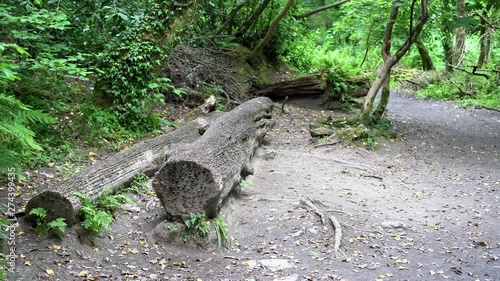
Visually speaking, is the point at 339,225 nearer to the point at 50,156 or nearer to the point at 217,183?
the point at 217,183

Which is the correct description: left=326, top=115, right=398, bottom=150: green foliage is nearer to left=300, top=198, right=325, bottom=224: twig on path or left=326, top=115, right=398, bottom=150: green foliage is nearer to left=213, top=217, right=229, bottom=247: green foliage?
left=300, top=198, right=325, bottom=224: twig on path

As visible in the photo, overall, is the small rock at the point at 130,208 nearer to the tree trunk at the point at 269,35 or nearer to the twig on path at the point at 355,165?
the twig on path at the point at 355,165

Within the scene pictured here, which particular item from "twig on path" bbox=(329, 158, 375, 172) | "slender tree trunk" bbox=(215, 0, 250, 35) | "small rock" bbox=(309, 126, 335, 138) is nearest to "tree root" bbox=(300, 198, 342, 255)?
"twig on path" bbox=(329, 158, 375, 172)

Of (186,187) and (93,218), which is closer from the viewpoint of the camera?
(93,218)

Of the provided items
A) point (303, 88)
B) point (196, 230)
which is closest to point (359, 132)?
point (303, 88)

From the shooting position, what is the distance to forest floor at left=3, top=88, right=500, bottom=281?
527 cm

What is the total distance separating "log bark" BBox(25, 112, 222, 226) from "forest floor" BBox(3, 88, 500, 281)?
268mm

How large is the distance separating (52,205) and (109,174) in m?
1.33

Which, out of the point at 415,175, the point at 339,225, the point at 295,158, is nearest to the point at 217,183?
the point at 339,225

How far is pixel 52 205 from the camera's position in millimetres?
5188

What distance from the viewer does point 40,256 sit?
15.9 ft

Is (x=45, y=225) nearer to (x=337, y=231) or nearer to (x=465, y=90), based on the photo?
(x=337, y=231)

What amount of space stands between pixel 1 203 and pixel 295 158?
18.6 ft

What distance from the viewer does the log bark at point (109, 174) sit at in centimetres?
520
